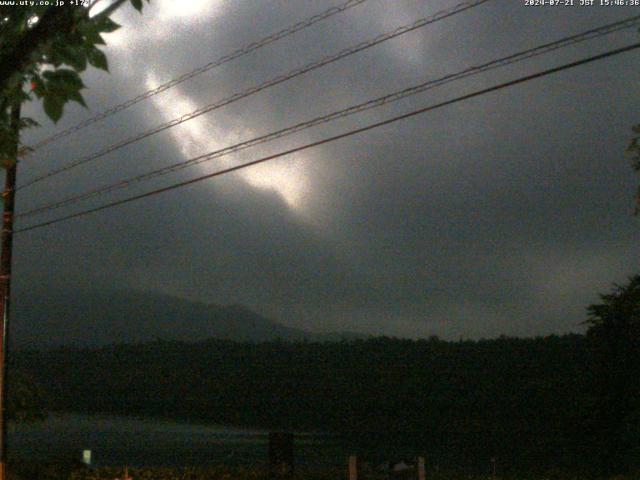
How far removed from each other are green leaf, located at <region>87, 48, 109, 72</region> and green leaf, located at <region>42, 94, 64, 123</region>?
1.04 feet

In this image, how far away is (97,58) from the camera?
17.4 ft

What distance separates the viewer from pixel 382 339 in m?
189

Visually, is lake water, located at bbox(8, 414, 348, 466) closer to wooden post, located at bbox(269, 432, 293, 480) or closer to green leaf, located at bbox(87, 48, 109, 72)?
wooden post, located at bbox(269, 432, 293, 480)

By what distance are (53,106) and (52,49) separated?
0.36 meters

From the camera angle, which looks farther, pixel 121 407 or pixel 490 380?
pixel 121 407

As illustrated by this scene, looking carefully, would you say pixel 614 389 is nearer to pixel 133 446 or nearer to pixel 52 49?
pixel 133 446

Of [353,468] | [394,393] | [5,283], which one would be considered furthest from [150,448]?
[394,393]

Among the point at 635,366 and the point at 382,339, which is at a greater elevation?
the point at 382,339

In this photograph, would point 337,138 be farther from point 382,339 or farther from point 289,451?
point 382,339

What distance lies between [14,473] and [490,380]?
122367mm

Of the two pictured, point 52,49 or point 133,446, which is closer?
point 52,49

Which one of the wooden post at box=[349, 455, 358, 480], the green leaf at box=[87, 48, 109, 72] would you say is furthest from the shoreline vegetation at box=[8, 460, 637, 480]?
the green leaf at box=[87, 48, 109, 72]

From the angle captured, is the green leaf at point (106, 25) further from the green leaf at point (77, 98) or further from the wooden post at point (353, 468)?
the wooden post at point (353, 468)

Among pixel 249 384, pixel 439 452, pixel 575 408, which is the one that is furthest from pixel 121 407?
pixel 575 408
